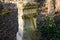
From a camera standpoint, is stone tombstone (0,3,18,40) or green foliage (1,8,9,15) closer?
stone tombstone (0,3,18,40)

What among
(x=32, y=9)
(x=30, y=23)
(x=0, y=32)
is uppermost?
(x=32, y=9)

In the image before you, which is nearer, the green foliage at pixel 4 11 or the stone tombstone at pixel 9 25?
the stone tombstone at pixel 9 25

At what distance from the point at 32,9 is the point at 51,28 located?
1.49 meters

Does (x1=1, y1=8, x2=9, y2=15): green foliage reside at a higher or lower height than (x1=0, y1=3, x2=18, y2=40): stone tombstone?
higher

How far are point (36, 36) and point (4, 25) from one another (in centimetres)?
252

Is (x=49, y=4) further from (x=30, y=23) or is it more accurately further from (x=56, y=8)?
(x=30, y=23)

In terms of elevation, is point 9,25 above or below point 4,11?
below

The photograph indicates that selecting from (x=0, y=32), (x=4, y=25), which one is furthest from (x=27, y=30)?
(x=4, y=25)

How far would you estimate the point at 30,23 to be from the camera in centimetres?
382

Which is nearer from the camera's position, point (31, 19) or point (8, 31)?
point (31, 19)

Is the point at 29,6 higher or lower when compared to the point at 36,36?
higher

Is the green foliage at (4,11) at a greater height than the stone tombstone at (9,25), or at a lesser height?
greater

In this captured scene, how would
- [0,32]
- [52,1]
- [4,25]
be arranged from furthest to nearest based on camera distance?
[52,1], [4,25], [0,32]

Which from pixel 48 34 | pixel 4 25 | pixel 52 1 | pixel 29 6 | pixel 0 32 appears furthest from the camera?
pixel 52 1
